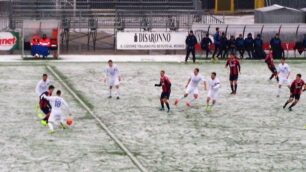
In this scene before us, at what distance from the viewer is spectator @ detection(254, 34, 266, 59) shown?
4641 cm

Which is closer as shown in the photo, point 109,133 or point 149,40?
point 109,133

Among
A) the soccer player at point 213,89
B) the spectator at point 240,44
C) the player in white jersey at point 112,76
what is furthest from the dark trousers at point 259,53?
the soccer player at point 213,89

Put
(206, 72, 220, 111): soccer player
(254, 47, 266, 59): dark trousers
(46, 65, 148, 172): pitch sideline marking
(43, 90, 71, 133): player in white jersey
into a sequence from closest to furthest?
(46, 65, 148, 172): pitch sideline marking → (43, 90, 71, 133): player in white jersey → (206, 72, 220, 111): soccer player → (254, 47, 266, 59): dark trousers

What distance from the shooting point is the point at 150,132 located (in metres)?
24.6

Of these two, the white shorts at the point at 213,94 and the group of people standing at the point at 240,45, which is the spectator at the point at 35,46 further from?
the white shorts at the point at 213,94

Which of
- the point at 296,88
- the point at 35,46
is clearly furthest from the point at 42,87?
the point at 35,46

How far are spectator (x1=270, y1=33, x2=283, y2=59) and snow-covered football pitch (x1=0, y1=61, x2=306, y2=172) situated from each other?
9.09 meters

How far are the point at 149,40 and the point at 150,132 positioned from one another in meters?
25.5

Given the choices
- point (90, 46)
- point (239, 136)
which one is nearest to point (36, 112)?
point (239, 136)

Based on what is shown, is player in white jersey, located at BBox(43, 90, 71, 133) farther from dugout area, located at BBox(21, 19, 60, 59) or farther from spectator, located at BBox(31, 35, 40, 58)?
dugout area, located at BBox(21, 19, 60, 59)

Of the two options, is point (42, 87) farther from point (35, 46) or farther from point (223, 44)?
point (223, 44)

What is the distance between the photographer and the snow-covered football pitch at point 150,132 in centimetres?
2056

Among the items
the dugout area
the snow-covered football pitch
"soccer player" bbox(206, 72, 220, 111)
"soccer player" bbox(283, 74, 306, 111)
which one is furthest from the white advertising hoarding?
"soccer player" bbox(283, 74, 306, 111)

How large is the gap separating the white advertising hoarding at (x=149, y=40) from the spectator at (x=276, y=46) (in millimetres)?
6098
